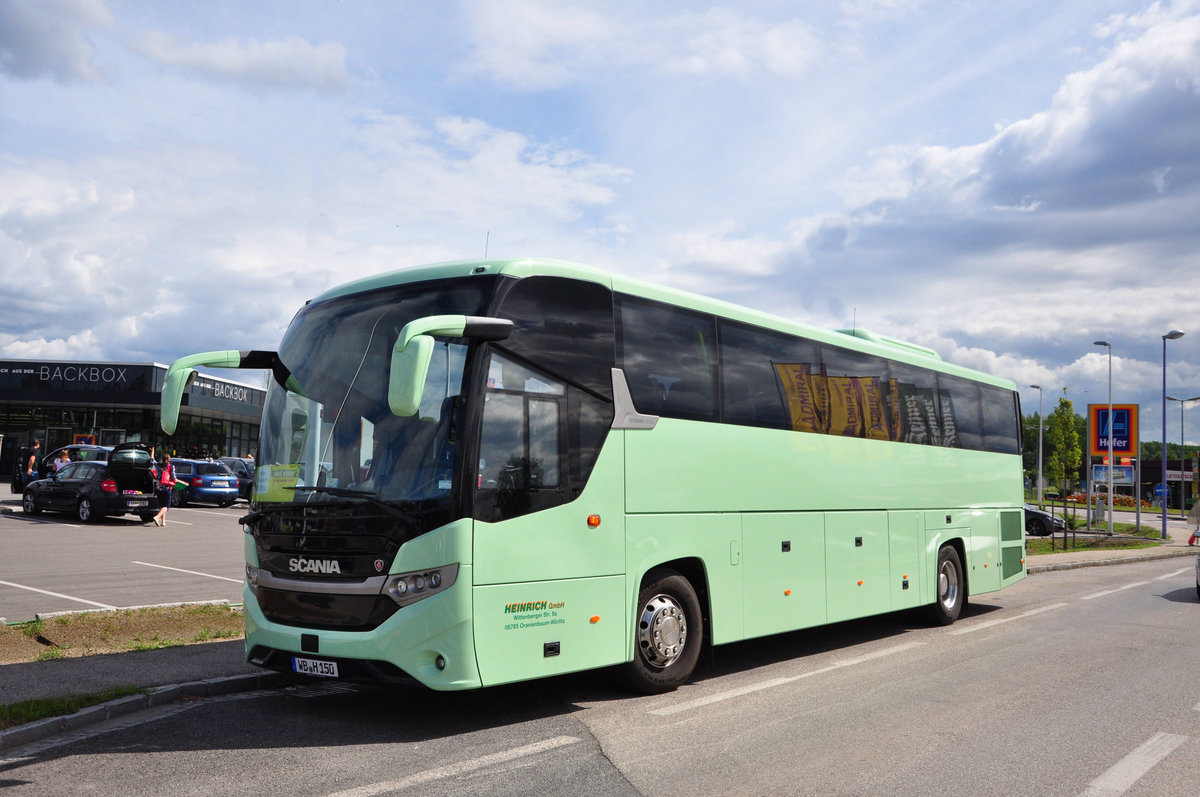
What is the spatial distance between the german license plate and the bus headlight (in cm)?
70

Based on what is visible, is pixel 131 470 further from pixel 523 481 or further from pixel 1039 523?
pixel 1039 523

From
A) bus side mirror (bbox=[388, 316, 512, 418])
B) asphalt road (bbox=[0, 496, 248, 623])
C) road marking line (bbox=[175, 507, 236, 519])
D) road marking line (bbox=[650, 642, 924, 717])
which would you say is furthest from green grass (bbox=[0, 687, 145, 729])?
road marking line (bbox=[175, 507, 236, 519])

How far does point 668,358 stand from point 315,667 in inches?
146

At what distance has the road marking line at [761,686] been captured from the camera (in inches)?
293

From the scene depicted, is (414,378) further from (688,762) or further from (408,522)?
(688,762)

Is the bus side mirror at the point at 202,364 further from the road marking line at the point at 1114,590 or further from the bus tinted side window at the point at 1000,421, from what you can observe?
the road marking line at the point at 1114,590

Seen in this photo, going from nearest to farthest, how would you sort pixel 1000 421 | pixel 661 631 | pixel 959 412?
pixel 661 631, pixel 959 412, pixel 1000 421

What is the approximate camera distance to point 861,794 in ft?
17.4

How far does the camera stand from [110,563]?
1661cm

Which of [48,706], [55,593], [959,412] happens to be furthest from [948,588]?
[55,593]

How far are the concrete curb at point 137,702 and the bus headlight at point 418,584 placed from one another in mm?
2229

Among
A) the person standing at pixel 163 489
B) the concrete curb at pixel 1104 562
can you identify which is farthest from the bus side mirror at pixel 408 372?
the person standing at pixel 163 489

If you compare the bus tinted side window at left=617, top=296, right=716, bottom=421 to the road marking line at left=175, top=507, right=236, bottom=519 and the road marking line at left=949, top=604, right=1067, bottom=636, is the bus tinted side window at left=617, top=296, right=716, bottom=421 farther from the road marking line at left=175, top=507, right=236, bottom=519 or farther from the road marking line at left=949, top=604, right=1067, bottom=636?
the road marking line at left=175, top=507, right=236, bottom=519

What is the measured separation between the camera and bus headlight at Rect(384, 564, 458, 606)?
6.36m
